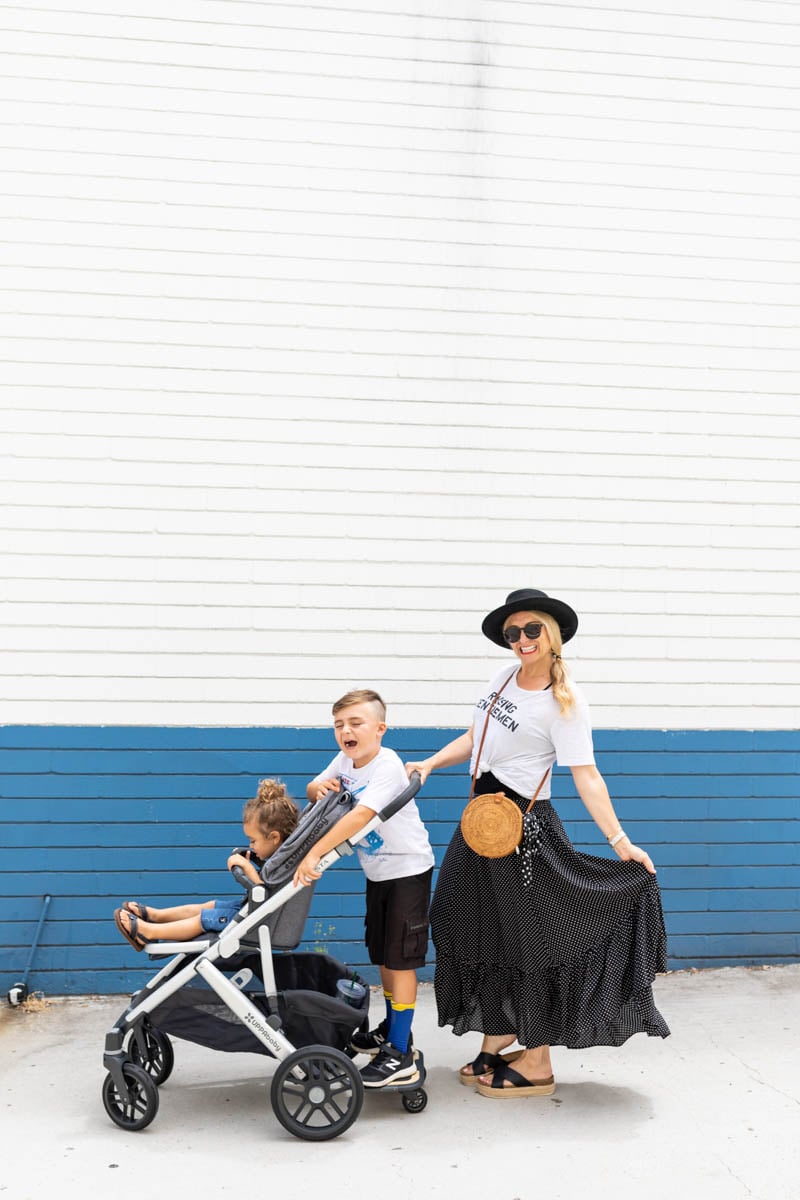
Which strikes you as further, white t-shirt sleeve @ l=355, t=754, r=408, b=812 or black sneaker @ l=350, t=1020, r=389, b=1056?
black sneaker @ l=350, t=1020, r=389, b=1056

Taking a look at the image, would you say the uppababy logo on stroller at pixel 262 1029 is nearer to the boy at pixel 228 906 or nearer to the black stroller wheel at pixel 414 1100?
the boy at pixel 228 906

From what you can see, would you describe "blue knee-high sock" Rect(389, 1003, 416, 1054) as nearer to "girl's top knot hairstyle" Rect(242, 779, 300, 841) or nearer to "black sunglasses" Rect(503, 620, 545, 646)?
"girl's top knot hairstyle" Rect(242, 779, 300, 841)

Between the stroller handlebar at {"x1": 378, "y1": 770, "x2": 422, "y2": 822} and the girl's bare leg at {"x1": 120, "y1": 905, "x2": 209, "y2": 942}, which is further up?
the stroller handlebar at {"x1": 378, "y1": 770, "x2": 422, "y2": 822}

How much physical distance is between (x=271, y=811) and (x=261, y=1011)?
25.0 inches

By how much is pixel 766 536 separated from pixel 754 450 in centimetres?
40

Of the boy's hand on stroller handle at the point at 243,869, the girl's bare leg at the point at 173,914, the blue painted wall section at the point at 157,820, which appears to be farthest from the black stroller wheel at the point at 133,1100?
the blue painted wall section at the point at 157,820

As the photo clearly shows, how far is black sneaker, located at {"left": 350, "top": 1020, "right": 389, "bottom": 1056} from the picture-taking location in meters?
4.12

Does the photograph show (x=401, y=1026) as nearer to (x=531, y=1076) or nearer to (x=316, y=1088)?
(x=316, y=1088)

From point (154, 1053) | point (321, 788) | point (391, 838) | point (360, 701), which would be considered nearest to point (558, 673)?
point (360, 701)

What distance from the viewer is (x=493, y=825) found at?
393 centimetres

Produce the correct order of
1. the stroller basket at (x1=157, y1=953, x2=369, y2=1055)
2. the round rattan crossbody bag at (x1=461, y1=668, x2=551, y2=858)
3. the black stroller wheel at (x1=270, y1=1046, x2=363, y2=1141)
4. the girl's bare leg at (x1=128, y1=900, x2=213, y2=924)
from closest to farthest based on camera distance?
the black stroller wheel at (x1=270, y1=1046, x2=363, y2=1141)
the stroller basket at (x1=157, y1=953, x2=369, y2=1055)
the round rattan crossbody bag at (x1=461, y1=668, x2=551, y2=858)
the girl's bare leg at (x1=128, y1=900, x2=213, y2=924)

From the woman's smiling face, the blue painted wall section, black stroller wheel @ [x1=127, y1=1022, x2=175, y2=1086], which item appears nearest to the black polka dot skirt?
the woman's smiling face

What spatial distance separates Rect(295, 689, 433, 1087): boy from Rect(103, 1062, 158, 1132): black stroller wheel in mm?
673

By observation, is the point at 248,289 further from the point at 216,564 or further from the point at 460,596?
the point at 460,596
